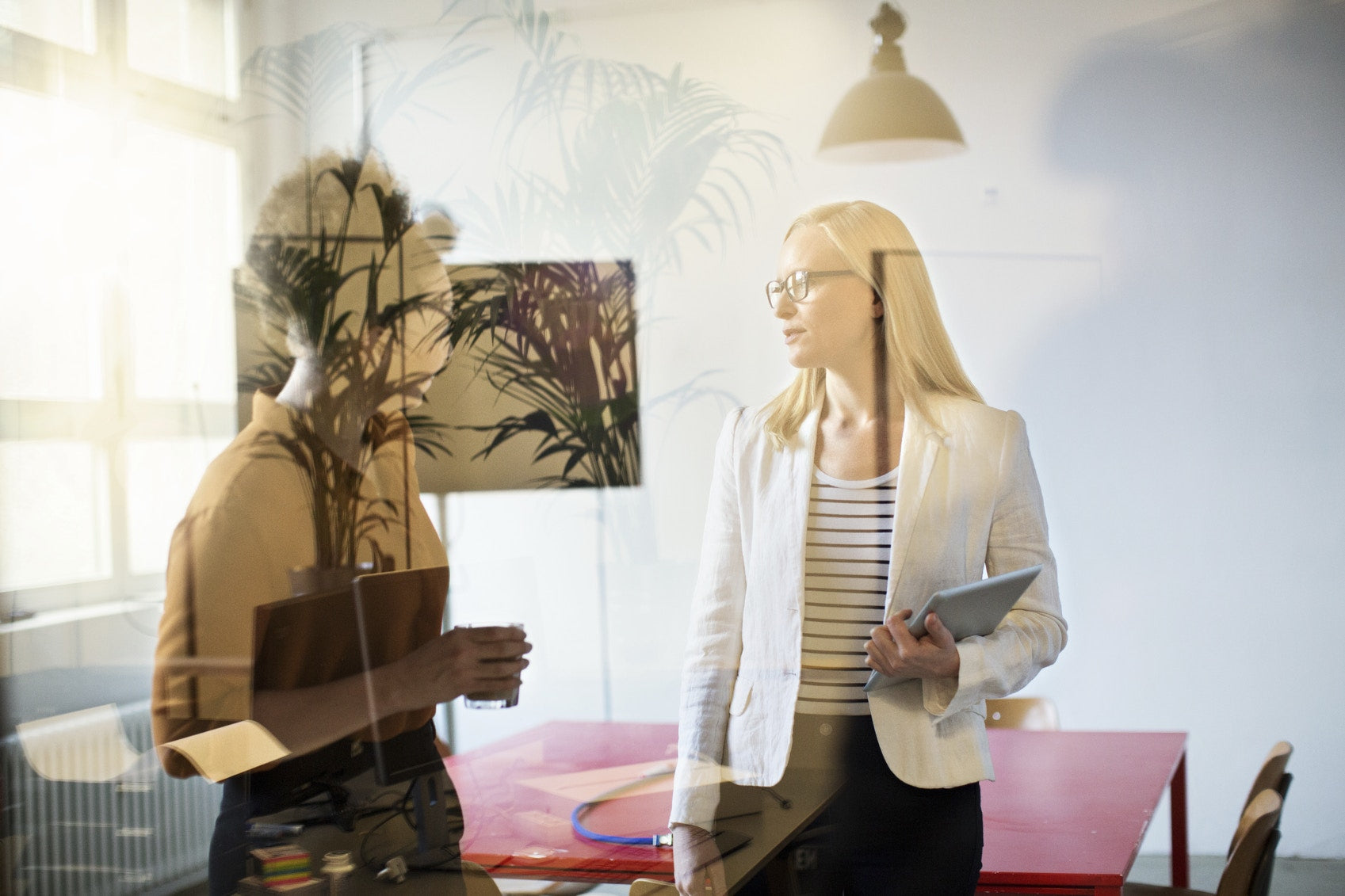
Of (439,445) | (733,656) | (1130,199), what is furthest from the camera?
(439,445)

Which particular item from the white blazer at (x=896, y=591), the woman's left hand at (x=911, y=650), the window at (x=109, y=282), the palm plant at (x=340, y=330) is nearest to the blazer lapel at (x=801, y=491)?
the white blazer at (x=896, y=591)

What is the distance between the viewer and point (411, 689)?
1598mm

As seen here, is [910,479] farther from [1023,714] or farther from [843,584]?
[1023,714]

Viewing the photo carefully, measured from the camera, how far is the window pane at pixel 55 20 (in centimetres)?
174

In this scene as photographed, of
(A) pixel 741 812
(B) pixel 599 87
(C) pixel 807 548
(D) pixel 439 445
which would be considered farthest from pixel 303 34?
(A) pixel 741 812

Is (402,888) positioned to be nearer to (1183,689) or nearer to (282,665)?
(282,665)

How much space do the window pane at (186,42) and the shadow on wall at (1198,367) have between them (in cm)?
126

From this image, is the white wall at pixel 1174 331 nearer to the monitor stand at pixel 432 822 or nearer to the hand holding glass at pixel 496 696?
the hand holding glass at pixel 496 696

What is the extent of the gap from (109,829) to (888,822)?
1278mm

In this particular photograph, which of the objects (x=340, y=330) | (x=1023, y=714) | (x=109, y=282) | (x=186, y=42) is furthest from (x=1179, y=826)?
(x=186, y=42)

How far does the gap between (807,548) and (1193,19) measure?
0.81 m

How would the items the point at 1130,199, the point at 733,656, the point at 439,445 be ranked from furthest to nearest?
1. the point at 439,445
2. the point at 733,656
3. the point at 1130,199

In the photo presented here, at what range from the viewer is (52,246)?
1.72m

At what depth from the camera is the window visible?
166 centimetres
